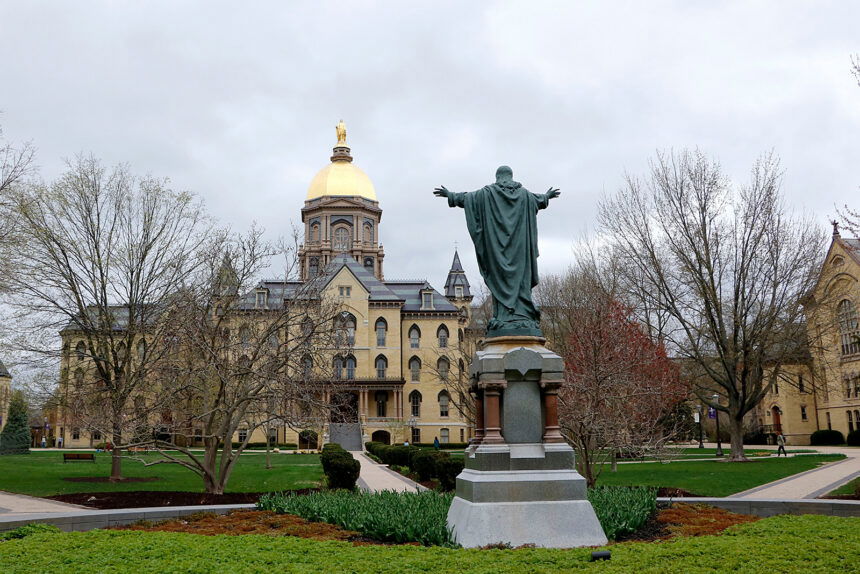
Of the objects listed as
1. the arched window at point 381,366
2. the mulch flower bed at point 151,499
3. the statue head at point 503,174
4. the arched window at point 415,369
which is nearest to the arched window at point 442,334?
the arched window at point 415,369

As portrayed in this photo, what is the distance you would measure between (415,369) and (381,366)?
10.5ft

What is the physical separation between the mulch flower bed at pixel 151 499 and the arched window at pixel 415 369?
145ft

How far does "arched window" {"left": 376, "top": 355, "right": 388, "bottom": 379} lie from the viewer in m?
60.3

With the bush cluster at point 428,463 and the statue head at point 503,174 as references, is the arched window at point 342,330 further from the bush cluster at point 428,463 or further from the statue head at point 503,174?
the statue head at point 503,174

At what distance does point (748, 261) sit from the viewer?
99.6 ft

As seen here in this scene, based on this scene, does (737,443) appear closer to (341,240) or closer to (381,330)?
(381,330)

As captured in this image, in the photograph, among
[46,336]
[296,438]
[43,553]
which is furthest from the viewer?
[296,438]

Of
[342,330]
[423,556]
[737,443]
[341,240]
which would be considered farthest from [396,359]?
[423,556]

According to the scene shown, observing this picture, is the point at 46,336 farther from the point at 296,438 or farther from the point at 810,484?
the point at 296,438

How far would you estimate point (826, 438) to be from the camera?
5281cm

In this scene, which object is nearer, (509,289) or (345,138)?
(509,289)

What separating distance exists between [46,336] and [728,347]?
2757 cm

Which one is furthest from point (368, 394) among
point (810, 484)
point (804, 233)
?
point (810, 484)

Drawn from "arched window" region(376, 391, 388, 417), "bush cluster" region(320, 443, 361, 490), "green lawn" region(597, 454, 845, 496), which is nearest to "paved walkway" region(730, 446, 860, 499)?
"green lawn" region(597, 454, 845, 496)
